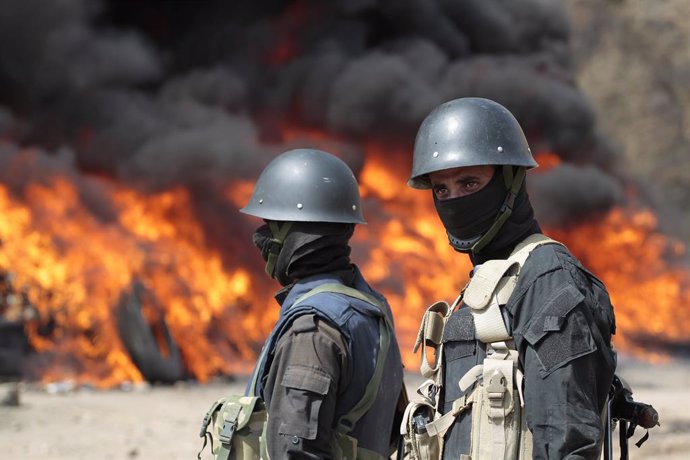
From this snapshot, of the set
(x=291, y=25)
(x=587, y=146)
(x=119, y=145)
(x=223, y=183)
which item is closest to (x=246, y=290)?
(x=223, y=183)

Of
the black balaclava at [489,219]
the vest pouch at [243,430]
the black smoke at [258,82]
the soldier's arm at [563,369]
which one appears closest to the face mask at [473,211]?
the black balaclava at [489,219]

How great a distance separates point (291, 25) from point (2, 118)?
7.10 metres

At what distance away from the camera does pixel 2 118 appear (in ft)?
53.1

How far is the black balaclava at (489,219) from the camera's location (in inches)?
94.6

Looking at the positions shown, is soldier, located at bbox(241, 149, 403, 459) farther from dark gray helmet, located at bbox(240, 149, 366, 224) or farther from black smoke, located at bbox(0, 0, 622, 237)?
black smoke, located at bbox(0, 0, 622, 237)

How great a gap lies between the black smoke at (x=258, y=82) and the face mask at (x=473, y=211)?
13909 millimetres

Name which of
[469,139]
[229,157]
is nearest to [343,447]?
[469,139]

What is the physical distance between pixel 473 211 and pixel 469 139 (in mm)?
216

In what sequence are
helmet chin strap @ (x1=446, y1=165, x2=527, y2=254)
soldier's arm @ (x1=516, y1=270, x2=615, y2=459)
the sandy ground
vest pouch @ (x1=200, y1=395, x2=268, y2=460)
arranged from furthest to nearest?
the sandy ground, vest pouch @ (x1=200, y1=395, x2=268, y2=460), helmet chin strap @ (x1=446, y1=165, x2=527, y2=254), soldier's arm @ (x1=516, y1=270, x2=615, y2=459)

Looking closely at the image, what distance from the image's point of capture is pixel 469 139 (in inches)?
98.2

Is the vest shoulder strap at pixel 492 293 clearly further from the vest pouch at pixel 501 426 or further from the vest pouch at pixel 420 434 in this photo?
the vest pouch at pixel 420 434

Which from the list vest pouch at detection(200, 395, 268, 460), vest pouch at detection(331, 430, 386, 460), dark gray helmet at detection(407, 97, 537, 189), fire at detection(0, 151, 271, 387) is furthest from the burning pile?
dark gray helmet at detection(407, 97, 537, 189)

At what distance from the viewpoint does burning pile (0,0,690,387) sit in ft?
45.4

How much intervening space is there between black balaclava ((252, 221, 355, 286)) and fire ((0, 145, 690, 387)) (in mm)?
10467
